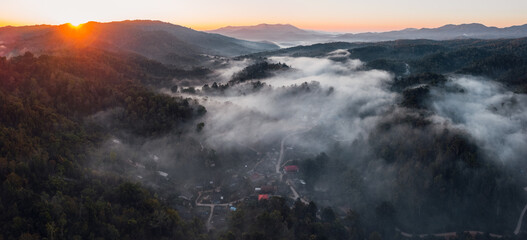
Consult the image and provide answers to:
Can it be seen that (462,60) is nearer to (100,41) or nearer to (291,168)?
(291,168)

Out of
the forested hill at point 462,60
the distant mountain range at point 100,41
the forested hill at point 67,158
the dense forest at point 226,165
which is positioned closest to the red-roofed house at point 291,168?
the dense forest at point 226,165

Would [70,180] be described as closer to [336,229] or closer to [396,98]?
[336,229]

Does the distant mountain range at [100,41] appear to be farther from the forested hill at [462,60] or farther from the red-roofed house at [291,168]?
the red-roofed house at [291,168]

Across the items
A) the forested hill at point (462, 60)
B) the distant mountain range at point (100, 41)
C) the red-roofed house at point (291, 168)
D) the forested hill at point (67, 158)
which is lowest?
the red-roofed house at point (291, 168)

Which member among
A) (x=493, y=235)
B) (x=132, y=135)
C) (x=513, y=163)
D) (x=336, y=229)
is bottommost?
(x=493, y=235)

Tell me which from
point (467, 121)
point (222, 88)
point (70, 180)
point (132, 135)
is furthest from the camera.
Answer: point (222, 88)

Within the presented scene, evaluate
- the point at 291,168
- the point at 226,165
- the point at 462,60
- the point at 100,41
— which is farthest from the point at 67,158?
the point at 100,41

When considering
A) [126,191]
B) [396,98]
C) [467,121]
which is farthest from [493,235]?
[126,191]

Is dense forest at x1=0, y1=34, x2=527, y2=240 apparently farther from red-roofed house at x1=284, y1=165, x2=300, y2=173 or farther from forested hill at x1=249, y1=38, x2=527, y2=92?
forested hill at x1=249, y1=38, x2=527, y2=92

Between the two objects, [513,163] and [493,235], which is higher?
[513,163]
